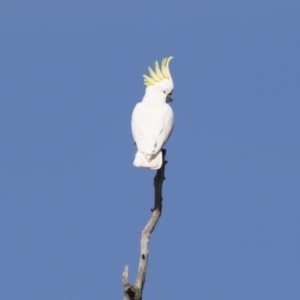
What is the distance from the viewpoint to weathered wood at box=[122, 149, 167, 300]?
39.8 feet

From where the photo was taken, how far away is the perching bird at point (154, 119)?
1257 cm

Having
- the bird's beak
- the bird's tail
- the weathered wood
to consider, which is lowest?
the weathered wood

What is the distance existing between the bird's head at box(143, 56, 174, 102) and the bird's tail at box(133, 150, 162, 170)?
1.34 metres

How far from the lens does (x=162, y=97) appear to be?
13.7 meters

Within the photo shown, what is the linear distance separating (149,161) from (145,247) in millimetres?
991

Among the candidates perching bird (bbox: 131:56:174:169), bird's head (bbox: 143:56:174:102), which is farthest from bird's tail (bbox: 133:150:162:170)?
bird's head (bbox: 143:56:174:102)

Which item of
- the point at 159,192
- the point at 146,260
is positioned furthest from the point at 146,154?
the point at 146,260

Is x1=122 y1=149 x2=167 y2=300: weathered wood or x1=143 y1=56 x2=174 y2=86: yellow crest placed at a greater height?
x1=143 y1=56 x2=174 y2=86: yellow crest

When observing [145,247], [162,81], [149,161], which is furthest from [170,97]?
[145,247]

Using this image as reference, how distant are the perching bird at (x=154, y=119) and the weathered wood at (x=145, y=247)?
0.57 feet

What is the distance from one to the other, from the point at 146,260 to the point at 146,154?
48.0 inches

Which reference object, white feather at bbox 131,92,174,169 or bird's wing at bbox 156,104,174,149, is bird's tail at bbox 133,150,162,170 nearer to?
white feather at bbox 131,92,174,169

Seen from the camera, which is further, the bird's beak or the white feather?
→ the bird's beak

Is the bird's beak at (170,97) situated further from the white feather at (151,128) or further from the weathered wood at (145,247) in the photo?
the weathered wood at (145,247)
